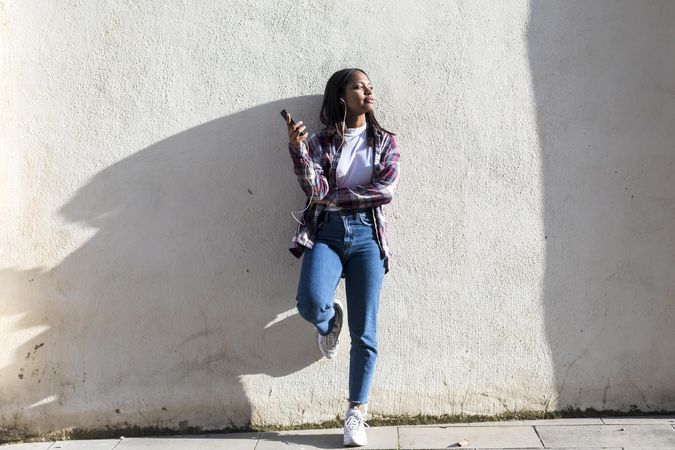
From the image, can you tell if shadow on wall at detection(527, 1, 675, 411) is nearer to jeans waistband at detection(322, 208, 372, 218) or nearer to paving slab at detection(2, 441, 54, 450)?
jeans waistband at detection(322, 208, 372, 218)

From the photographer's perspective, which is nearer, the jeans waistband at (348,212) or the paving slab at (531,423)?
the jeans waistband at (348,212)

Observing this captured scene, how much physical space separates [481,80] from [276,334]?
1893 millimetres

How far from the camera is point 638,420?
4906mm

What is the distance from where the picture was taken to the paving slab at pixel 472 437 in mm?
4605

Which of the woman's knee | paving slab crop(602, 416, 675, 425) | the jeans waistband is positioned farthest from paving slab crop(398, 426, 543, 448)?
the jeans waistband

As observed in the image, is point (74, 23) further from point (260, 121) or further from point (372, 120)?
point (372, 120)

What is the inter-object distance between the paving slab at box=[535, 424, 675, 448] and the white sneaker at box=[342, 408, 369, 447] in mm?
987

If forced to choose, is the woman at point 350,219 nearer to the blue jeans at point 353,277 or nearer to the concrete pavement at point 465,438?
the blue jeans at point 353,277

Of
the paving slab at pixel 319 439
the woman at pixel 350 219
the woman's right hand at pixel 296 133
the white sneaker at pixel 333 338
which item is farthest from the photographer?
the white sneaker at pixel 333 338

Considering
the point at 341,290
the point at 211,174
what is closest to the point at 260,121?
the point at 211,174

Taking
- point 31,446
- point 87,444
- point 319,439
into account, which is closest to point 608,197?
point 319,439

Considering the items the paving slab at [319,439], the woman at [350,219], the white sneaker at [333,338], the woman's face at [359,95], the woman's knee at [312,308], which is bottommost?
the paving slab at [319,439]

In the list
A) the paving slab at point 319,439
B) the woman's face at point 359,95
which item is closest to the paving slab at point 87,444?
the paving slab at point 319,439

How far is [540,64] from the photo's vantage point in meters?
4.91
